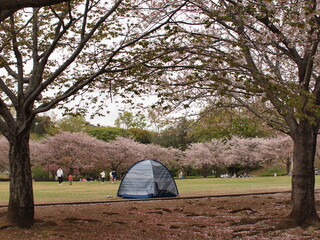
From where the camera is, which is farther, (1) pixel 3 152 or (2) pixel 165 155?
(2) pixel 165 155

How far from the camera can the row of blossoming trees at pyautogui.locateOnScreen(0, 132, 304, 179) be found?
5334 cm

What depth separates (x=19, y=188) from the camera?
29.7 feet

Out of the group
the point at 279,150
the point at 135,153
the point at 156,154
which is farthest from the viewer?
the point at 156,154

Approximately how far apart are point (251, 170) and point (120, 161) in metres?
24.9

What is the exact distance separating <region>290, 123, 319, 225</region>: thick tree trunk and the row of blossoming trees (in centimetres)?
4474

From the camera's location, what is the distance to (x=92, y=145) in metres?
54.8

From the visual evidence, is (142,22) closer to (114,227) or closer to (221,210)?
(114,227)

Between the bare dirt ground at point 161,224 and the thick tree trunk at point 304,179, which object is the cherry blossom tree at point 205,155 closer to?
the bare dirt ground at point 161,224

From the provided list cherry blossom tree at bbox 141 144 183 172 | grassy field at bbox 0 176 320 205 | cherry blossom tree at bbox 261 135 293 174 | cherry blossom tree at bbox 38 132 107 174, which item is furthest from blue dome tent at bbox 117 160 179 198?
cherry blossom tree at bbox 141 144 183 172

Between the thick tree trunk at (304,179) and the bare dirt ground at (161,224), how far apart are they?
1.68 feet

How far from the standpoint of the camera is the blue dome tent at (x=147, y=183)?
1875 cm

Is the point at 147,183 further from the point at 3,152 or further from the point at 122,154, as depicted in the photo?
the point at 3,152

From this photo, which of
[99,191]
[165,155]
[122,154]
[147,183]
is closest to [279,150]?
[165,155]

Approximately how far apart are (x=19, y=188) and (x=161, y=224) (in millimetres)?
3937
